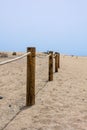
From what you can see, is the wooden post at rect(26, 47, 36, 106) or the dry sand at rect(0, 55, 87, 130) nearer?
the dry sand at rect(0, 55, 87, 130)

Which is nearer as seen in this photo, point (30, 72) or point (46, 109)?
point (46, 109)

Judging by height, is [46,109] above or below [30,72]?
below

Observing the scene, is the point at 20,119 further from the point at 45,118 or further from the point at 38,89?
the point at 38,89

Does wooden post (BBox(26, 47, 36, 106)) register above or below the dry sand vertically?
above

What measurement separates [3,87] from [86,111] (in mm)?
3582

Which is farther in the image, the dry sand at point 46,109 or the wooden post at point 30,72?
the wooden post at point 30,72

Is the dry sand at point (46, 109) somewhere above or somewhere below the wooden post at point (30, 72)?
below

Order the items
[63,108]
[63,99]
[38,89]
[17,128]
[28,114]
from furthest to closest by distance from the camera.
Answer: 1. [38,89]
2. [63,99]
3. [63,108]
4. [28,114]
5. [17,128]

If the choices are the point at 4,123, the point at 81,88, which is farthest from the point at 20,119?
the point at 81,88

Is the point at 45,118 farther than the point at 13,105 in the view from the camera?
No

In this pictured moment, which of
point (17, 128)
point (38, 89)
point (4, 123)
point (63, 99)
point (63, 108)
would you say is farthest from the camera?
point (38, 89)

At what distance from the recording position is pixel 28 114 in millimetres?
5824

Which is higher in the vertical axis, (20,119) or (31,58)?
(31,58)

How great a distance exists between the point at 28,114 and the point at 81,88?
356 cm
